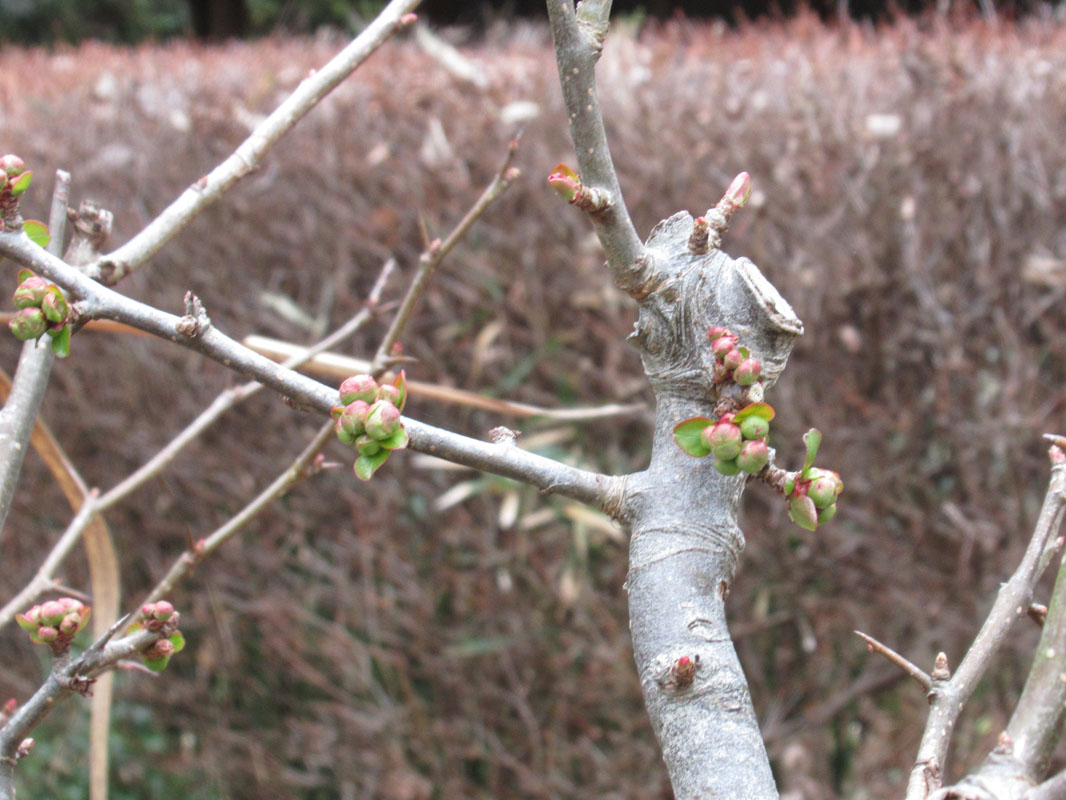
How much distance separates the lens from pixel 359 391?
1.97ft

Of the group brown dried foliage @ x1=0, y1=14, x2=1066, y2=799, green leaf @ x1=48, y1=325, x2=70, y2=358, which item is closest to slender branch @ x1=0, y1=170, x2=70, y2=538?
green leaf @ x1=48, y1=325, x2=70, y2=358

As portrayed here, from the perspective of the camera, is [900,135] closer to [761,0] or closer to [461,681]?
[461,681]

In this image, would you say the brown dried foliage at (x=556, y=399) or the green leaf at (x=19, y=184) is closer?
the green leaf at (x=19, y=184)

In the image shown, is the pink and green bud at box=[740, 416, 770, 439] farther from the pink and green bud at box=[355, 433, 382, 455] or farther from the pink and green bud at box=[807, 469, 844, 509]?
the pink and green bud at box=[355, 433, 382, 455]

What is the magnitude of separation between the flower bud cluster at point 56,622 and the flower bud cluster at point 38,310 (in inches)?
8.4

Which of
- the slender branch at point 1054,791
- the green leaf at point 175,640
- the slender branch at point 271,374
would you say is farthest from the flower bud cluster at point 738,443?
the green leaf at point 175,640

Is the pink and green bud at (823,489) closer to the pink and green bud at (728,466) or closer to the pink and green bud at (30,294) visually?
the pink and green bud at (728,466)

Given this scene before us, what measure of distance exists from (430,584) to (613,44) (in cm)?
186

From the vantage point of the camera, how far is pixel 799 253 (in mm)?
2381

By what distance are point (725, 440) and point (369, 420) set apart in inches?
9.0

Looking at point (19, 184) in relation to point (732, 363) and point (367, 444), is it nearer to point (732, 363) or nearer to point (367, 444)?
point (367, 444)

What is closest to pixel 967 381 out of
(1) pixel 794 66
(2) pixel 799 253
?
(2) pixel 799 253

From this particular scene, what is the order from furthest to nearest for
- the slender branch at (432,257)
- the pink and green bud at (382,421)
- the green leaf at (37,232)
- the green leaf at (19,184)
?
the slender branch at (432,257) < the green leaf at (37,232) < the green leaf at (19,184) < the pink and green bud at (382,421)

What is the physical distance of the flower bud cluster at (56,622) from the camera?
0.70m
